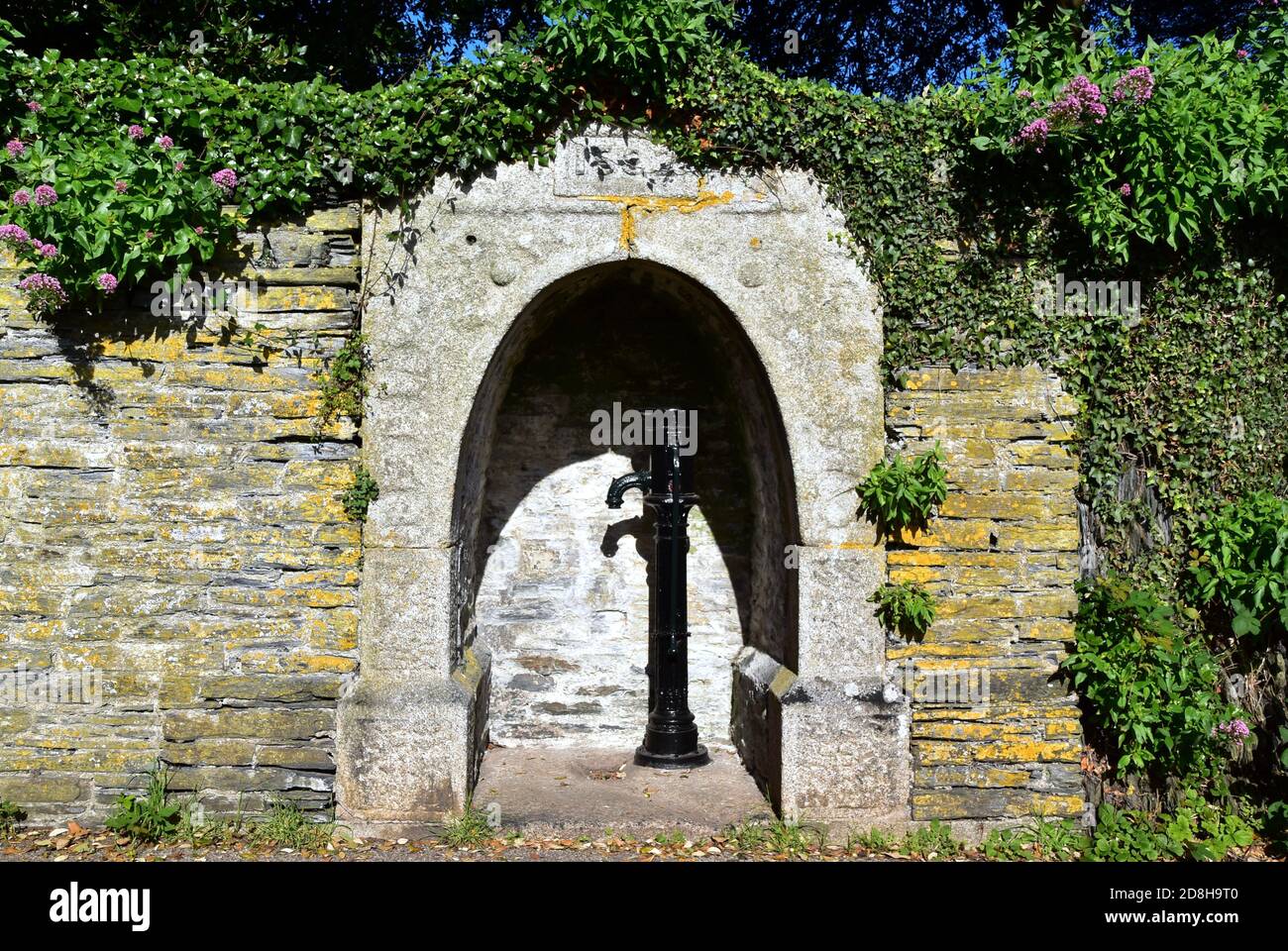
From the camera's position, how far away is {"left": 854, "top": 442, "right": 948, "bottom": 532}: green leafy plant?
4.30m

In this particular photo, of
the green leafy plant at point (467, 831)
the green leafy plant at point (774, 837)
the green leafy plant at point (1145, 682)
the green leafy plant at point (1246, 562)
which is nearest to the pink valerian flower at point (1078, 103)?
the green leafy plant at point (1246, 562)

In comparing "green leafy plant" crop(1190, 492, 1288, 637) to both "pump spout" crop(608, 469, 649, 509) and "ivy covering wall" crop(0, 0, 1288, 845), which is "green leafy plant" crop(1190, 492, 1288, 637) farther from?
"pump spout" crop(608, 469, 649, 509)

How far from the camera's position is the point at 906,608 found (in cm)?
433

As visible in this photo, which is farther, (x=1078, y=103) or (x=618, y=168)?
(x=618, y=168)

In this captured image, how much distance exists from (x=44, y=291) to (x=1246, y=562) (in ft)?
18.0

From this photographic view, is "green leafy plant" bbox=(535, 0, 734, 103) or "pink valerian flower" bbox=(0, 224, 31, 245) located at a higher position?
"green leafy plant" bbox=(535, 0, 734, 103)

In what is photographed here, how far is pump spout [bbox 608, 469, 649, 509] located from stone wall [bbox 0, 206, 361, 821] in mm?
1468

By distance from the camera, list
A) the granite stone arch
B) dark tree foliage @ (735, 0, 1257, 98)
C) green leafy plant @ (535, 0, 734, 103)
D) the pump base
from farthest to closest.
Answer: dark tree foliage @ (735, 0, 1257, 98) < the pump base < the granite stone arch < green leafy plant @ (535, 0, 734, 103)

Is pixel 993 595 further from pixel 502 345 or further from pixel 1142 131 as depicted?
pixel 502 345

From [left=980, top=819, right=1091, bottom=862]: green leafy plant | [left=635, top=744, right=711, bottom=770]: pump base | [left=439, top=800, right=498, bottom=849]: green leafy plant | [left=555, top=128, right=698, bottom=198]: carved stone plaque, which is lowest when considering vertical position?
[left=980, top=819, right=1091, bottom=862]: green leafy plant

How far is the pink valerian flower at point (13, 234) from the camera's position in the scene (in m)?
3.99

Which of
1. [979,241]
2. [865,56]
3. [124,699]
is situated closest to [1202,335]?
[979,241]

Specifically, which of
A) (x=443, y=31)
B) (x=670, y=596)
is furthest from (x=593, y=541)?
(x=443, y=31)

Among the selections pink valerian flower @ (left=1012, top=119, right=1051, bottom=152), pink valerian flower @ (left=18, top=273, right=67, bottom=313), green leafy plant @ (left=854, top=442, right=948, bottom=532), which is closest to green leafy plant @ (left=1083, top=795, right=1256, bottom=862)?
green leafy plant @ (left=854, top=442, right=948, bottom=532)
